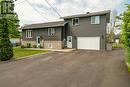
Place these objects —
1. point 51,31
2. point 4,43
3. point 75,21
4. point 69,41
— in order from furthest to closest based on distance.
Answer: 1. point 51,31
2. point 69,41
3. point 75,21
4. point 4,43

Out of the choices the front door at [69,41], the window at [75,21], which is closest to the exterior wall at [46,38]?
the front door at [69,41]

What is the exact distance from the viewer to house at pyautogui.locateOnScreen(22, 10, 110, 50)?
24.8 metres

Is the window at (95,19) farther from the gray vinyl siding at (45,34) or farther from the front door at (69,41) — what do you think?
the gray vinyl siding at (45,34)

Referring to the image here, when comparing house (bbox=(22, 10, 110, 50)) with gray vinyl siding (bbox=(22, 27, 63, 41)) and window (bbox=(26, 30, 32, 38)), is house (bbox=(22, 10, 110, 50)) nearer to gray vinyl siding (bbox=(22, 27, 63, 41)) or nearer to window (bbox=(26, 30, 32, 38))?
gray vinyl siding (bbox=(22, 27, 63, 41))

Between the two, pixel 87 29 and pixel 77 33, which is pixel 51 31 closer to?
pixel 77 33

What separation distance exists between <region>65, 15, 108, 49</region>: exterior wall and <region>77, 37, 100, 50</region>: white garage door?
0.52m

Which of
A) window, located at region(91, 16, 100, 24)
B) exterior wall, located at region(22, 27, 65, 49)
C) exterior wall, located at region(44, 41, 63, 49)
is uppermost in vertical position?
window, located at region(91, 16, 100, 24)

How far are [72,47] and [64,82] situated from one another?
20258 mm

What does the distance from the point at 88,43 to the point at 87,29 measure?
2.43 metres

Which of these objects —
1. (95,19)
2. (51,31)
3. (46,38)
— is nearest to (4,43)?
(51,31)

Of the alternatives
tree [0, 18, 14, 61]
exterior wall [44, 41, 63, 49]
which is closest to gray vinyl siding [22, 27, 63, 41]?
exterior wall [44, 41, 63, 49]

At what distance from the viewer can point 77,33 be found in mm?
27078

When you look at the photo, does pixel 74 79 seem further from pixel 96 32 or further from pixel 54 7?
pixel 54 7

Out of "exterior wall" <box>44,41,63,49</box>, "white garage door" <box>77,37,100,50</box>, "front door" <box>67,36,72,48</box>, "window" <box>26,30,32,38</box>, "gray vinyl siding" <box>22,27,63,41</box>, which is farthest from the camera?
"window" <box>26,30,32,38</box>
